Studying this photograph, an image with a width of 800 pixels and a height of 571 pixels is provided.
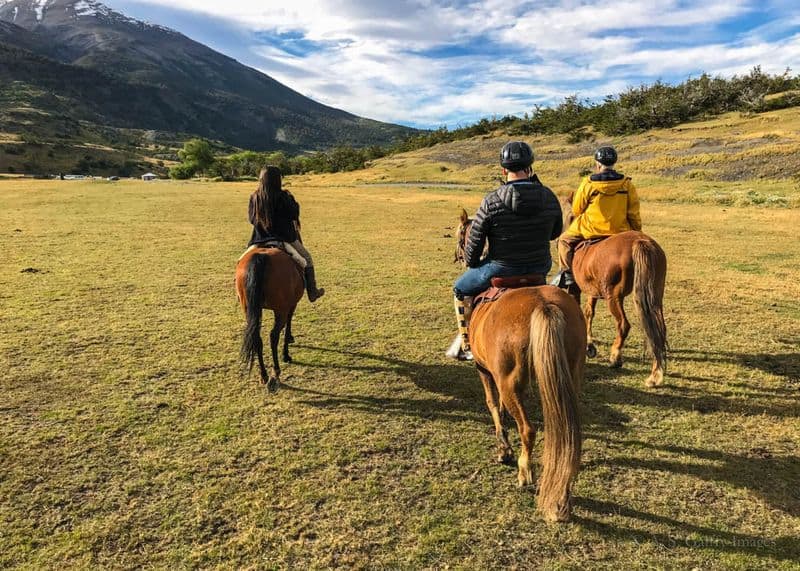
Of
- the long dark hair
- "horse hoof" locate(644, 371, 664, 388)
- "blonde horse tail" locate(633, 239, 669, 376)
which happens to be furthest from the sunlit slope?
the long dark hair

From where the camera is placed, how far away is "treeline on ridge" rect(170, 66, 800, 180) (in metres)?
64.0

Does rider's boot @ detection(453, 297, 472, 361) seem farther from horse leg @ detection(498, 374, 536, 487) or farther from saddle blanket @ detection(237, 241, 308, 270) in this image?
saddle blanket @ detection(237, 241, 308, 270)

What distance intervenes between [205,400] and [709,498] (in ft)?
18.5

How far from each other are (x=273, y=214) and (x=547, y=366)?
4.61 m

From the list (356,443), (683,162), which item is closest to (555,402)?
(356,443)

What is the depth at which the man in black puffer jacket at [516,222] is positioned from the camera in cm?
420

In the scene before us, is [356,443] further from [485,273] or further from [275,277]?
[275,277]

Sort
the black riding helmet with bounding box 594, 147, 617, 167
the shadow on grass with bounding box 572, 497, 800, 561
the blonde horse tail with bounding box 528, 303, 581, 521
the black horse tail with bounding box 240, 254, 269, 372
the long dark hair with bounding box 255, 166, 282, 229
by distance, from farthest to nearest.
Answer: the black riding helmet with bounding box 594, 147, 617, 167 → the long dark hair with bounding box 255, 166, 282, 229 → the black horse tail with bounding box 240, 254, 269, 372 → the shadow on grass with bounding box 572, 497, 800, 561 → the blonde horse tail with bounding box 528, 303, 581, 521

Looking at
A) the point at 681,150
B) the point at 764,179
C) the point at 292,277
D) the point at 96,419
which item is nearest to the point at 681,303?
the point at 292,277

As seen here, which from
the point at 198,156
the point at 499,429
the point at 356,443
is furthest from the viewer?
the point at 198,156

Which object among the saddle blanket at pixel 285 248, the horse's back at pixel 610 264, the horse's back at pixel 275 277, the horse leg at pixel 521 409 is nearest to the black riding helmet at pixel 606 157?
the horse's back at pixel 610 264

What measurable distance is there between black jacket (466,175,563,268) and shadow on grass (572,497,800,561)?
2342mm

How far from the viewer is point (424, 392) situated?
6332 mm

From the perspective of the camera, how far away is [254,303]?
6.03 m
